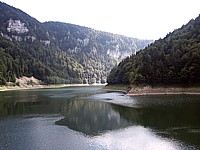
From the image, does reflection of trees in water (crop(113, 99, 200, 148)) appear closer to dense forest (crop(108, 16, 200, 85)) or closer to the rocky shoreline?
the rocky shoreline

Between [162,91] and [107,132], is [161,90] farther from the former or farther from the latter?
[107,132]

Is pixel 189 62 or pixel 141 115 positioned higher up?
pixel 189 62

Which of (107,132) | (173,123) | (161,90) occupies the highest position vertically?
(161,90)

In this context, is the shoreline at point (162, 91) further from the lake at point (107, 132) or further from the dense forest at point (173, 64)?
the lake at point (107, 132)

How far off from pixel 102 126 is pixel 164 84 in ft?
185

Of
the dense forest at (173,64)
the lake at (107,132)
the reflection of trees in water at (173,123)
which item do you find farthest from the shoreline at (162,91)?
the lake at (107,132)

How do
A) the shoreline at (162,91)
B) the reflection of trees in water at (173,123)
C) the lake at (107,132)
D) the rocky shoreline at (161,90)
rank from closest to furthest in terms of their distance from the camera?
the lake at (107,132) → the reflection of trees in water at (173,123) → the shoreline at (162,91) → the rocky shoreline at (161,90)

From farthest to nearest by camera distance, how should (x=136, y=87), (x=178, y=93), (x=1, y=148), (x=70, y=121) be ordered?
(x=136, y=87)
(x=178, y=93)
(x=70, y=121)
(x=1, y=148)

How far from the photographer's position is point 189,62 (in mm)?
88438

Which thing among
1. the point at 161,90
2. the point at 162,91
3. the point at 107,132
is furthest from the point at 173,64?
the point at 107,132

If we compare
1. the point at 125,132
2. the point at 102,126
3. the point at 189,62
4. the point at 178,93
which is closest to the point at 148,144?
the point at 125,132

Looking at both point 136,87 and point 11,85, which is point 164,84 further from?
point 11,85

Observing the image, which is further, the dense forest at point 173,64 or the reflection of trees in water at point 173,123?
the dense forest at point 173,64

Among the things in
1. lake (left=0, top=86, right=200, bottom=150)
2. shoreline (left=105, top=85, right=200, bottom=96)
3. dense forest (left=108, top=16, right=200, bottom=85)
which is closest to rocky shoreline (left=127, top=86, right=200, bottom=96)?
shoreline (left=105, top=85, right=200, bottom=96)
